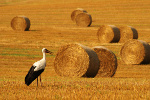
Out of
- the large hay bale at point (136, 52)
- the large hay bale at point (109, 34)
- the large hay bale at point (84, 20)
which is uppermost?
the large hay bale at point (136, 52)

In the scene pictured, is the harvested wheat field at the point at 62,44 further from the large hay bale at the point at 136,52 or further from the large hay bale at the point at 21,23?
the large hay bale at the point at 21,23

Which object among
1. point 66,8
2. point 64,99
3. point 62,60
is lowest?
point 66,8

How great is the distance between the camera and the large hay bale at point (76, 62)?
15.2 meters

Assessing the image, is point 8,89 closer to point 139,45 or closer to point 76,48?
point 76,48

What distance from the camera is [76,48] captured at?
15883mm

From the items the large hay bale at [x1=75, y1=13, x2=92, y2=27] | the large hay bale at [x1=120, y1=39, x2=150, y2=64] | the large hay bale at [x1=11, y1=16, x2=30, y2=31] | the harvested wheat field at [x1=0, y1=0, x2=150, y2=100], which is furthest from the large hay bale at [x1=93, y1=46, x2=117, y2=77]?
the large hay bale at [x1=75, y1=13, x2=92, y2=27]

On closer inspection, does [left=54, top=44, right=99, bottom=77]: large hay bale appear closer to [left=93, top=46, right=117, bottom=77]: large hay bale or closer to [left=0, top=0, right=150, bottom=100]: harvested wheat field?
[left=0, top=0, right=150, bottom=100]: harvested wheat field

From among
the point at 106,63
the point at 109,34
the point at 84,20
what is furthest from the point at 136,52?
the point at 84,20

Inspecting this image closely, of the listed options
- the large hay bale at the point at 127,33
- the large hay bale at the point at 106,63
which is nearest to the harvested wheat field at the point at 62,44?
the large hay bale at the point at 106,63

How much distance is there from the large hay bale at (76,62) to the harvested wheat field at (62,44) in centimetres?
51

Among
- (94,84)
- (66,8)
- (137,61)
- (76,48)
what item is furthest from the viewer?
(66,8)

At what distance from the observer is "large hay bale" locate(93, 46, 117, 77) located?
16516 millimetres

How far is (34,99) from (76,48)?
689 cm

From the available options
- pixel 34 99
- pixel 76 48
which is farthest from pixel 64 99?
pixel 76 48
